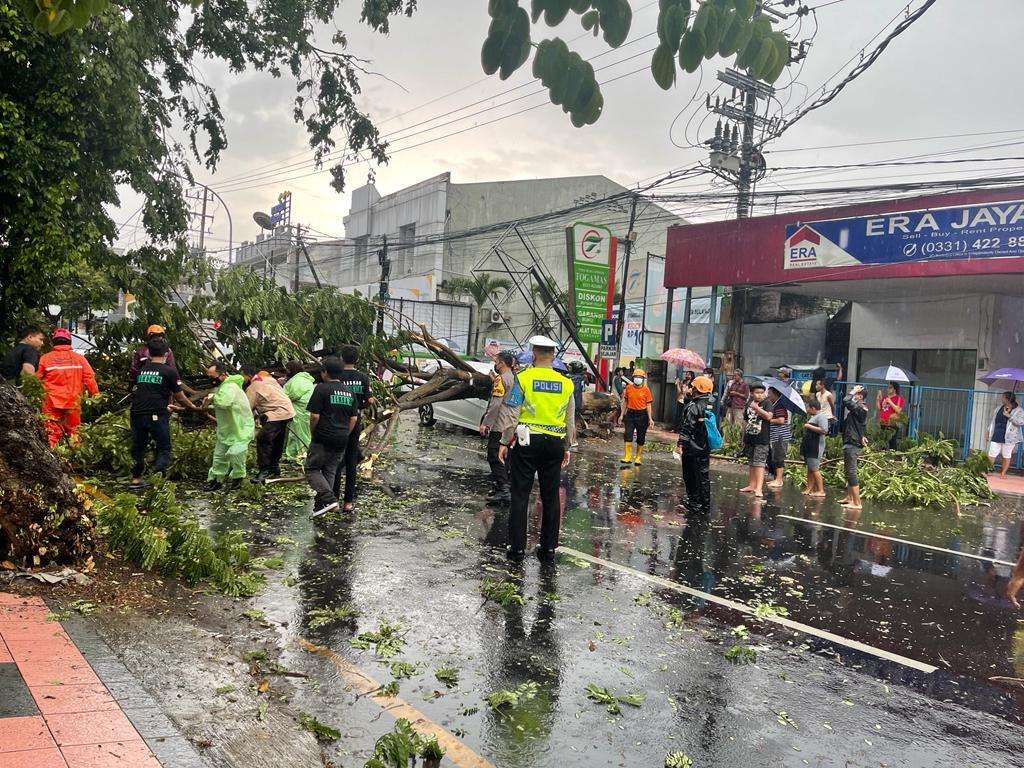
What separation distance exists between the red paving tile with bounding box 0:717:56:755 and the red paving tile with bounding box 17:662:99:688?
1.30ft

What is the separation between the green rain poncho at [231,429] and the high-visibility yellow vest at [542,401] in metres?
3.88

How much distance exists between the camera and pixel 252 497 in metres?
8.79

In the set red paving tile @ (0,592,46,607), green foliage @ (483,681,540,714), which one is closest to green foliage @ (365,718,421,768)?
green foliage @ (483,681,540,714)

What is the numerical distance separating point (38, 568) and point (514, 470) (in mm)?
3640

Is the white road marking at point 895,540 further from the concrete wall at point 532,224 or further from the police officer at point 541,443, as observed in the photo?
the concrete wall at point 532,224

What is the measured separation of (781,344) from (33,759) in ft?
77.1

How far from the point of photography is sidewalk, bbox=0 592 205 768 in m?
3.04

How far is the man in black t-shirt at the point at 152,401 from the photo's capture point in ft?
29.5

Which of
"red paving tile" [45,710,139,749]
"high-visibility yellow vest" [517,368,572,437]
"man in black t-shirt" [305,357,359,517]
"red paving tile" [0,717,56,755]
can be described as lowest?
"red paving tile" [45,710,139,749]

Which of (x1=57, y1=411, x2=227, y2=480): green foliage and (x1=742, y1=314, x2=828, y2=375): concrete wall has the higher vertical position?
(x1=742, y1=314, x2=828, y2=375): concrete wall

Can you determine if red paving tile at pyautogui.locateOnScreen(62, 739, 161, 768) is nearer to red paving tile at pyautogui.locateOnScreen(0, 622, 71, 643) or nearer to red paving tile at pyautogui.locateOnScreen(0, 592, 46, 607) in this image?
red paving tile at pyautogui.locateOnScreen(0, 622, 71, 643)

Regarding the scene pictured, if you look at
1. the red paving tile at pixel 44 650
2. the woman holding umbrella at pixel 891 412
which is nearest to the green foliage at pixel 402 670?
the red paving tile at pixel 44 650

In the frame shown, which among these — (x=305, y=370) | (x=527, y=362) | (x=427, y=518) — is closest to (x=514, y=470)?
(x=427, y=518)

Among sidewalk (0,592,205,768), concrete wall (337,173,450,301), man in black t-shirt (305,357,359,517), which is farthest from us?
concrete wall (337,173,450,301)
